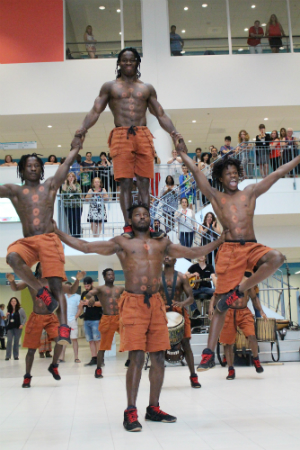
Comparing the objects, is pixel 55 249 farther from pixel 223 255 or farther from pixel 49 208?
pixel 223 255

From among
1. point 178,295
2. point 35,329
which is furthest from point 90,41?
point 35,329

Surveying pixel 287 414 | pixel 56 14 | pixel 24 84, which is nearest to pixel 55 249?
pixel 287 414

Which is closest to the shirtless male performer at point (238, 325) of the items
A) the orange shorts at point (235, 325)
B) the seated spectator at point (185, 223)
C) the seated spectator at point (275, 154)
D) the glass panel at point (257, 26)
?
the orange shorts at point (235, 325)

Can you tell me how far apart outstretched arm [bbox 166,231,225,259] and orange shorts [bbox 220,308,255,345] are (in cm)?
353

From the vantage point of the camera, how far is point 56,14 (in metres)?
19.2

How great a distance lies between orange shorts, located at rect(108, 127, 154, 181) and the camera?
6.82 metres

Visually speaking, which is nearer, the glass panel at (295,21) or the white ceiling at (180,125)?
the white ceiling at (180,125)

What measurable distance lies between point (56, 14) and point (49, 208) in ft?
48.8

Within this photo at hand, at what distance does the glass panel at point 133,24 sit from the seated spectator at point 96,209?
7360 mm

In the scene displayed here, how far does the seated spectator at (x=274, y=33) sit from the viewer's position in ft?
64.6

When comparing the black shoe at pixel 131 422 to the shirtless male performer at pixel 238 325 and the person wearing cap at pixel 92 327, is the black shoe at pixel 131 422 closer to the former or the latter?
the shirtless male performer at pixel 238 325

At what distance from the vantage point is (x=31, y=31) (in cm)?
1908

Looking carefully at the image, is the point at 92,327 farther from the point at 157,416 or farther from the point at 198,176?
the point at 198,176

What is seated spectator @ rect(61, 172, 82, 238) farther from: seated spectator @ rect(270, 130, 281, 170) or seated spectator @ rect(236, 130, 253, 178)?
seated spectator @ rect(270, 130, 281, 170)
